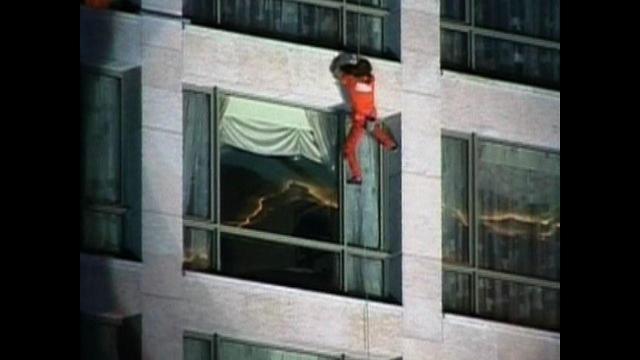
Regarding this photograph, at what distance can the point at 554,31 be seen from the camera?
54062 mm

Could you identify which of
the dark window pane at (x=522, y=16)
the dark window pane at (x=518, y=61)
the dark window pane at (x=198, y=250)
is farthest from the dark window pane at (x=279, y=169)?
the dark window pane at (x=522, y=16)

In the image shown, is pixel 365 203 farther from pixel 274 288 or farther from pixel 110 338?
pixel 110 338

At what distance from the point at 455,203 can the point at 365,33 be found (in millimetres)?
1551

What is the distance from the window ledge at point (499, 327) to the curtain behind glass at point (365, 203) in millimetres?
858

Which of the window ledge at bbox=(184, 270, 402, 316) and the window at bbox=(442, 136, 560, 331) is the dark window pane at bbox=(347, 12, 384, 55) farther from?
the window ledge at bbox=(184, 270, 402, 316)

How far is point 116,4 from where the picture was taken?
52.9 metres

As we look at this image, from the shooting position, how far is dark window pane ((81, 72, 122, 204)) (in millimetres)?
52625

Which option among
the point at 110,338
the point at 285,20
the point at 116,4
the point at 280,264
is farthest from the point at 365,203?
the point at 116,4

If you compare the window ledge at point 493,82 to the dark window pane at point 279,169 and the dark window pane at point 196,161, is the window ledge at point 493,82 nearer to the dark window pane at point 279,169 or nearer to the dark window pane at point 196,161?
the dark window pane at point 279,169

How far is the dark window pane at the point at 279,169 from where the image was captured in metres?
52.9

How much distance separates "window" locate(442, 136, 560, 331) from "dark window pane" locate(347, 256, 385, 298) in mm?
533

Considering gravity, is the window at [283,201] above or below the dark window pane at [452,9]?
below

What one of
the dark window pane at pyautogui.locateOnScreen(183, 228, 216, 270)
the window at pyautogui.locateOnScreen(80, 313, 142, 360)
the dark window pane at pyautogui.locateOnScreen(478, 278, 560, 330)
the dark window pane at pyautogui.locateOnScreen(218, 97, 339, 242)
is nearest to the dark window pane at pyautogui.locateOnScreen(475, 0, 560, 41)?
the dark window pane at pyautogui.locateOnScreen(218, 97, 339, 242)
